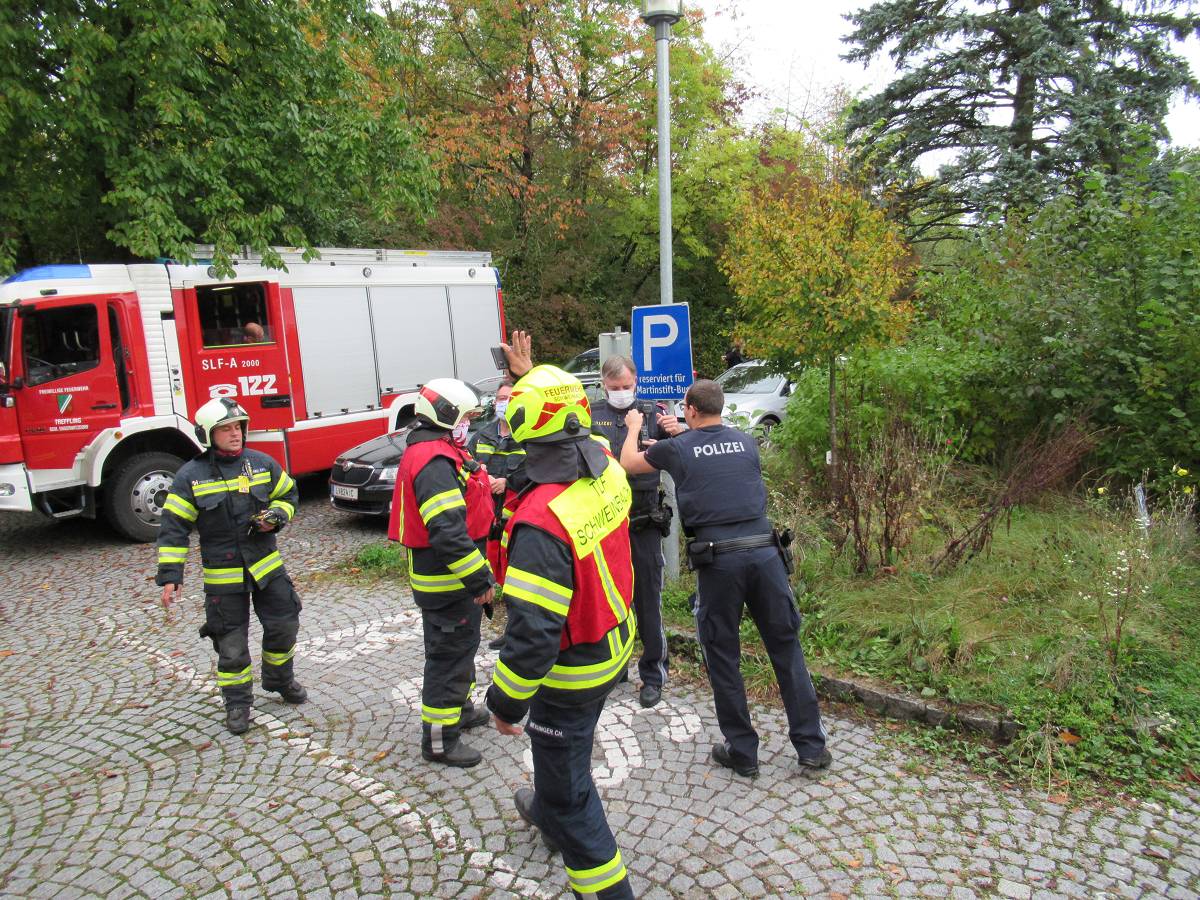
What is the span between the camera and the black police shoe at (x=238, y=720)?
4355 millimetres

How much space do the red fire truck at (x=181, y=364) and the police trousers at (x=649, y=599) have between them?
6.55 meters

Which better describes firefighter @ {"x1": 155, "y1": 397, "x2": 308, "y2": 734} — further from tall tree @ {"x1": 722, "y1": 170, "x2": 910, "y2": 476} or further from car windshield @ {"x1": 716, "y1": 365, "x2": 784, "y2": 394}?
car windshield @ {"x1": 716, "y1": 365, "x2": 784, "y2": 394}

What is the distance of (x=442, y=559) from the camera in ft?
12.1

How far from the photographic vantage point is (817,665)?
182 inches

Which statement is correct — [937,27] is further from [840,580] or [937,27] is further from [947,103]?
[840,580]

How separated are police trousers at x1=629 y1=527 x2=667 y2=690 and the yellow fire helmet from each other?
6.14ft

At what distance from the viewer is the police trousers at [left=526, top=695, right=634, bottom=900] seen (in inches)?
107

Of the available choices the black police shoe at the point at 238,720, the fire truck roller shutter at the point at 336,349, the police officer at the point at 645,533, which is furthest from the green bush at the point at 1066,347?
the fire truck roller shutter at the point at 336,349

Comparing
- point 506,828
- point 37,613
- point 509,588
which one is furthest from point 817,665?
point 37,613

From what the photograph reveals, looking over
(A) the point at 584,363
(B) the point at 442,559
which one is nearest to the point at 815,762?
(B) the point at 442,559

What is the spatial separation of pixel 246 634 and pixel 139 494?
16.8 ft

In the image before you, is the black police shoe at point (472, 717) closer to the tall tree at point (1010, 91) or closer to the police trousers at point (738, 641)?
the police trousers at point (738, 641)

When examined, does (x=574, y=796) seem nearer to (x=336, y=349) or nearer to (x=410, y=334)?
(x=336, y=349)

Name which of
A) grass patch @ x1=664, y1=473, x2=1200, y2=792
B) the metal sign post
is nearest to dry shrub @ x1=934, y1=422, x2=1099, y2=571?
grass patch @ x1=664, y1=473, x2=1200, y2=792
